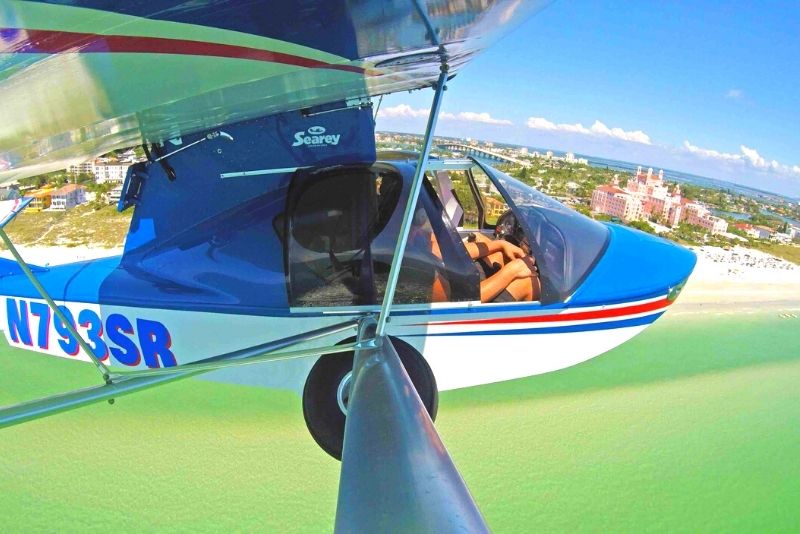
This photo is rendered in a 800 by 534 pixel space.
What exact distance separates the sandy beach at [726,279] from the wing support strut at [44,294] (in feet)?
19.9

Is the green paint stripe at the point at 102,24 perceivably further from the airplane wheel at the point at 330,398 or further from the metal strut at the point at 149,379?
the airplane wheel at the point at 330,398

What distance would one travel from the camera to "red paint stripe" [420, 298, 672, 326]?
9.76 feet

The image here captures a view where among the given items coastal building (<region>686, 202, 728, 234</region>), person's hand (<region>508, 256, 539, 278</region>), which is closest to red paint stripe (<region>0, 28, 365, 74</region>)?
person's hand (<region>508, 256, 539, 278</region>)

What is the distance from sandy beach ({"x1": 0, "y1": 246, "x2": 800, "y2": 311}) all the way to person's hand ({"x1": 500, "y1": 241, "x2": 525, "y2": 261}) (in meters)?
5.42

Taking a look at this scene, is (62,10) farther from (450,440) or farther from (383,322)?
(450,440)

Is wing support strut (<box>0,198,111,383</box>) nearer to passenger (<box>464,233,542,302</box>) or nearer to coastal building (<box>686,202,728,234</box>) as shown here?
passenger (<box>464,233,542,302</box>)

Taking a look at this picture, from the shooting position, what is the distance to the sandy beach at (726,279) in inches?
332

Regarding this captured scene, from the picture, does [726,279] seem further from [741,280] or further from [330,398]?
[330,398]

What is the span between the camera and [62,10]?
91 cm

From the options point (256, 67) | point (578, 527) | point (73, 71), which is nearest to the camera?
point (73, 71)

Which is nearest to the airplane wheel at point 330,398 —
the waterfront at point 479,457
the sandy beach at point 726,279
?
the waterfront at point 479,457

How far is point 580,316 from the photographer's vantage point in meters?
3.07

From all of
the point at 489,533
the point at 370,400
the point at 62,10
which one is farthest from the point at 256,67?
the point at 489,533

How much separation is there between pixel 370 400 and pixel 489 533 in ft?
2.31
